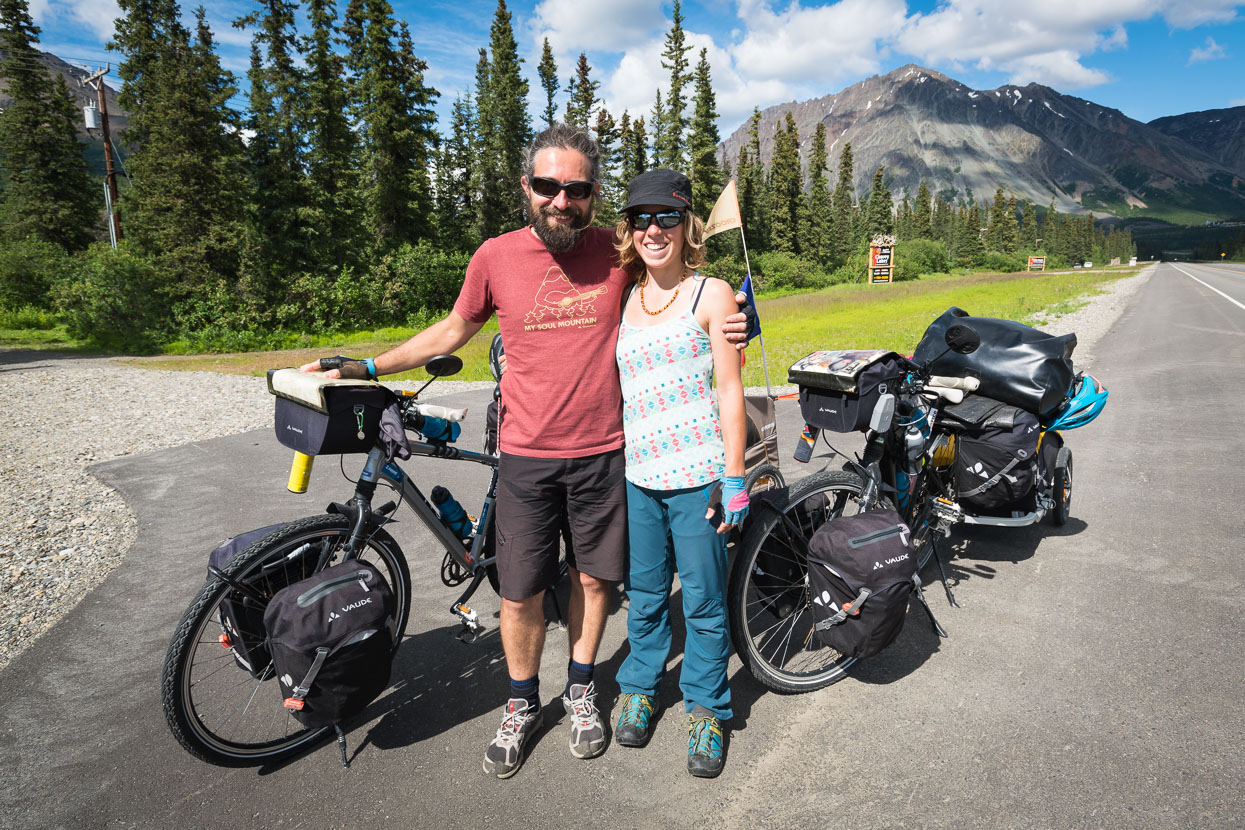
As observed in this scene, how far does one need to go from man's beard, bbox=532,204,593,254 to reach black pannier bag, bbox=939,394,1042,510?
2616 mm

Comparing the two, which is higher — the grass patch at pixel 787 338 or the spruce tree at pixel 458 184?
the spruce tree at pixel 458 184

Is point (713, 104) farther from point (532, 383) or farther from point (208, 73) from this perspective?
point (532, 383)

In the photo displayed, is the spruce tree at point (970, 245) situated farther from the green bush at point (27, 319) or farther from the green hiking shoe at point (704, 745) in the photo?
the green hiking shoe at point (704, 745)

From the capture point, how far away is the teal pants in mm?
2467

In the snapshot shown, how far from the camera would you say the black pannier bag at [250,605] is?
7.99ft

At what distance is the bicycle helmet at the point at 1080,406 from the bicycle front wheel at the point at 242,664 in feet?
13.8

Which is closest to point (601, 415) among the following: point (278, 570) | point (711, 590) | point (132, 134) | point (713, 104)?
point (711, 590)

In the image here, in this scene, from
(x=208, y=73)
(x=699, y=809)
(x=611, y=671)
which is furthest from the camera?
(x=208, y=73)

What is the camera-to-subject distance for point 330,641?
2340 millimetres

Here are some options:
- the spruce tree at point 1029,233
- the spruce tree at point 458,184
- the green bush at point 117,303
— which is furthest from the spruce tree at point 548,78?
the spruce tree at point 1029,233

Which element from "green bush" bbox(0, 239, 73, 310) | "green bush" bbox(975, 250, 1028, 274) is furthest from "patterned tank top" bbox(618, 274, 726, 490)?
"green bush" bbox(975, 250, 1028, 274)

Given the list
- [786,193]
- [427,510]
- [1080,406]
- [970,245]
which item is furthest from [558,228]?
[970,245]

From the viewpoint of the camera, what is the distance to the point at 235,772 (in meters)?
2.55

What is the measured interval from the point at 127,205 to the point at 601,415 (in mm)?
40712
